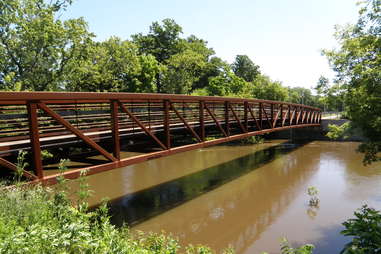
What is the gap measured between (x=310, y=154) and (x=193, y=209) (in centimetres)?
1608

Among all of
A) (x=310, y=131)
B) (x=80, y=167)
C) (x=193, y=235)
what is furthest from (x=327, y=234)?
(x=310, y=131)

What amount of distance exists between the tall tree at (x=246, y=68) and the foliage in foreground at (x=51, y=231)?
231 feet

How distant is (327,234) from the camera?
25.7 ft

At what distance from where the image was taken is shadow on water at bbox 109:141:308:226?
969 centimetres

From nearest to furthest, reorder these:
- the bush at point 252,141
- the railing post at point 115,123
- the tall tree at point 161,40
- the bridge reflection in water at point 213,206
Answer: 1. the railing post at point 115,123
2. the bridge reflection in water at point 213,206
3. the bush at point 252,141
4. the tall tree at point 161,40

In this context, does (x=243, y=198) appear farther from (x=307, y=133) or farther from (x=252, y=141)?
(x=307, y=133)

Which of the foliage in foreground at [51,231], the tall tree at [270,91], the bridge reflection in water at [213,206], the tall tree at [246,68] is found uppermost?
the tall tree at [246,68]

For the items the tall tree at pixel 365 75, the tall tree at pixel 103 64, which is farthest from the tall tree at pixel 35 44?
the tall tree at pixel 365 75

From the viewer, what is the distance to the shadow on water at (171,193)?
9688 millimetres

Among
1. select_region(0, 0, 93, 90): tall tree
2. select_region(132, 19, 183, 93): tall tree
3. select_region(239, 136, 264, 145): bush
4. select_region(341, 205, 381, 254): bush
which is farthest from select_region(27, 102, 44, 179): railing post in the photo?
select_region(132, 19, 183, 93): tall tree

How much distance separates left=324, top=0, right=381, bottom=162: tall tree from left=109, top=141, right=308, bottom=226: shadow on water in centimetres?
715

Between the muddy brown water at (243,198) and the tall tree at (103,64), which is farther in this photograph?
the tall tree at (103,64)

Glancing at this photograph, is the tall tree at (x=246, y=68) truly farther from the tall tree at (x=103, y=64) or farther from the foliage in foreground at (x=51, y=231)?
the foliage in foreground at (x=51, y=231)

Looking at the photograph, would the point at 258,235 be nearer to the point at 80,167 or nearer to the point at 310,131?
the point at 80,167
